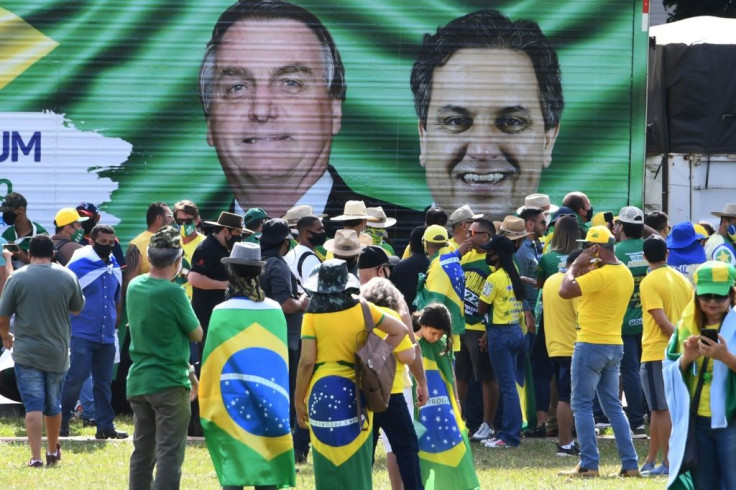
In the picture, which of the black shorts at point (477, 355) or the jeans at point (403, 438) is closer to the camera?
the jeans at point (403, 438)

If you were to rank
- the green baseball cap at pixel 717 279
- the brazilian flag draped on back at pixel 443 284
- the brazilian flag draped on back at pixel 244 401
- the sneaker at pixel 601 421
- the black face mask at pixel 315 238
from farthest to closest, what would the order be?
the sneaker at pixel 601 421 < the black face mask at pixel 315 238 < the brazilian flag draped on back at pixel 443 284 < the brazilian flag draped on back at pixel 244 401 < the green baseball cap at pixel 717 279

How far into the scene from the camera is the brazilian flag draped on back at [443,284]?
9.84 metres

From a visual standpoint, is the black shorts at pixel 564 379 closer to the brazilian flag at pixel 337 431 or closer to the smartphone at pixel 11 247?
the brazilian flag at pixel 337 431

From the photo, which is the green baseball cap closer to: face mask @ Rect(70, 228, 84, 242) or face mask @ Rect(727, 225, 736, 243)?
face mask @ Rect(727, 225, 736, 243)

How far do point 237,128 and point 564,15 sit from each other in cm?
345

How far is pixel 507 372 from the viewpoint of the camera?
10.7 m

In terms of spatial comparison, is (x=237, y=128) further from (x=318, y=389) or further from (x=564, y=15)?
(x=318, y=389)

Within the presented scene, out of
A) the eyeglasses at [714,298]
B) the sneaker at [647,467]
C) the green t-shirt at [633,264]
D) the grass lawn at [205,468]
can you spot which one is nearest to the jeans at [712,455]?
the eyeglasses at [714,298]

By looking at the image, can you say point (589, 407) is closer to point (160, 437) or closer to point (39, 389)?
point (160, 437)

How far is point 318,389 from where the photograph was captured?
7.09 metres

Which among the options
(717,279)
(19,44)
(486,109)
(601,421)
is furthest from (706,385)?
(19,44)

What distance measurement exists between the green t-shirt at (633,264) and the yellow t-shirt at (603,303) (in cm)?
147

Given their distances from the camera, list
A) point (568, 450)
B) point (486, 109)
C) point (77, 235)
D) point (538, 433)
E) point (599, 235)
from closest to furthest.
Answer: point (599, 235)
point (568, 450)
point (538, 433)
point (77, 235)
point (486, 109)

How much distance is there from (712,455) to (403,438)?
1789 millimetres
